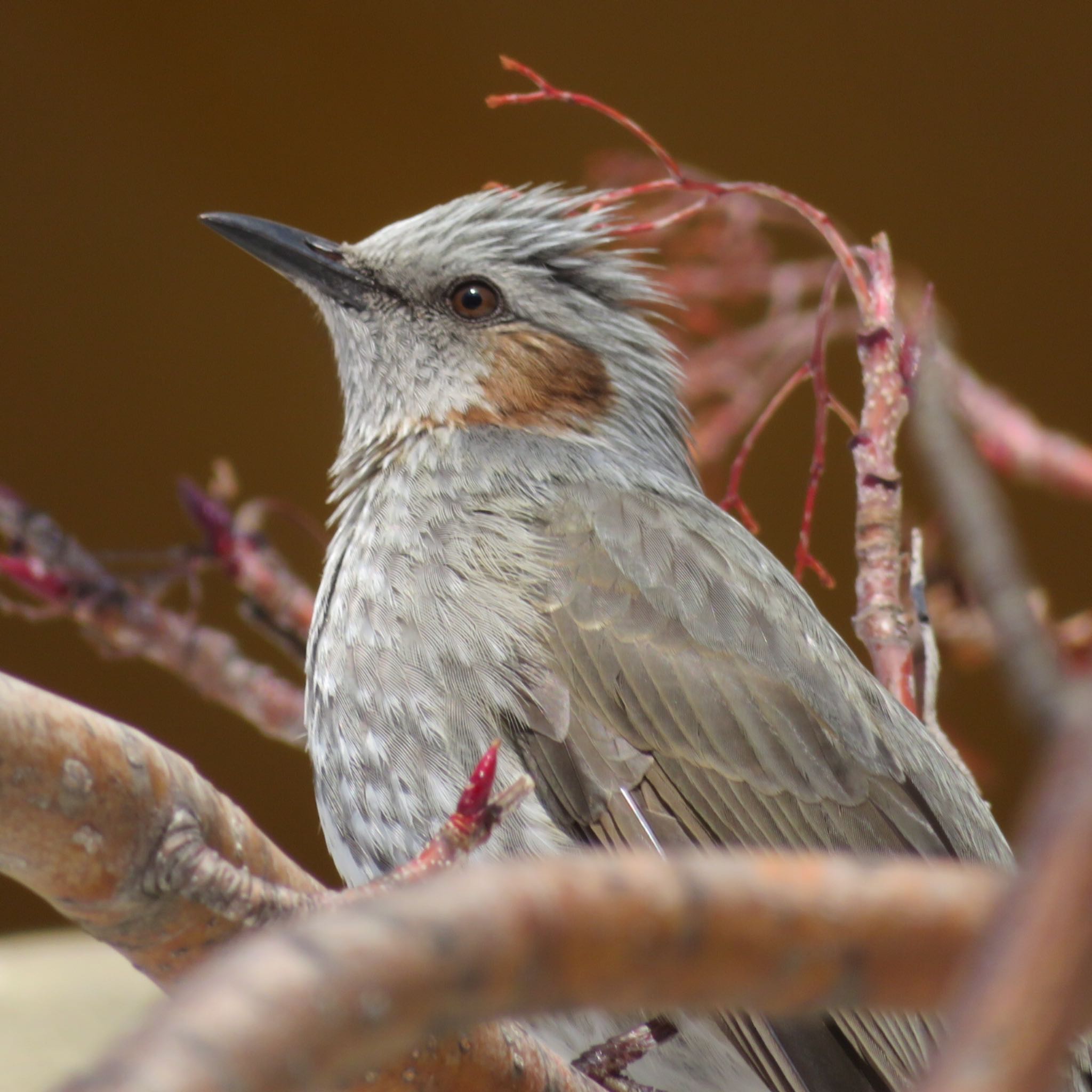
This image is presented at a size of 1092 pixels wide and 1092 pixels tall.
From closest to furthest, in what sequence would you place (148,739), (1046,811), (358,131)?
(1046,811)
(148,739)
(358,131)

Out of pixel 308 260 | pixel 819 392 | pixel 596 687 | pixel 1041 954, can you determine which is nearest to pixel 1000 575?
pixel 1041 954

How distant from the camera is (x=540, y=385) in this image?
1.96 meters

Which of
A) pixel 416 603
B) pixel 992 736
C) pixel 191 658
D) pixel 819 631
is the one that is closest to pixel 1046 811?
pixel 416 603

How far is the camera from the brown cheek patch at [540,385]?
192 centimetres

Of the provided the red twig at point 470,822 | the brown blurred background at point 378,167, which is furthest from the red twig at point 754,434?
the brown blurred background at point 378,167

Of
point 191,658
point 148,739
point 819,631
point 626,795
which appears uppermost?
point 148,739

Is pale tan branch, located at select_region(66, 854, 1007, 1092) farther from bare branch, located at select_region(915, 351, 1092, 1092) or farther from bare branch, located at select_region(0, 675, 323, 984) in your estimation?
bare branch, located at select_region(0, 675, 323, 984)

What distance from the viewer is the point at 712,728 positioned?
4.86 feet

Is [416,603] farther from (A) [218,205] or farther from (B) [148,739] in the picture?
(A) [218,205]

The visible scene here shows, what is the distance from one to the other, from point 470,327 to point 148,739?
1244 millimetres

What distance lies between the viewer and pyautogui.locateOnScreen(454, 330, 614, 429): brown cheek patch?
75.4 inches

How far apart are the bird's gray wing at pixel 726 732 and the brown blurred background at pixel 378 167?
1.55 meters

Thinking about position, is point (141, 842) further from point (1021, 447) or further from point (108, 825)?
point (1021, 447)

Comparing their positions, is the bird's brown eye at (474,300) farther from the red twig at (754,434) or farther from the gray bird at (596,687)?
the red twig at (754,434)
